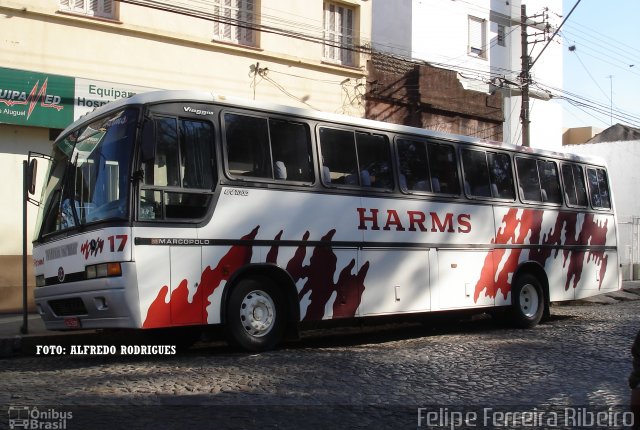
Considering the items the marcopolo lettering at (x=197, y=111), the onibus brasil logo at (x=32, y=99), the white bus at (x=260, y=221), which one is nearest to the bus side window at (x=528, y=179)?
the white bus at (x=260, y=221)

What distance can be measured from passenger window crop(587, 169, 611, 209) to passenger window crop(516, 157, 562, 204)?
1205 millimetres

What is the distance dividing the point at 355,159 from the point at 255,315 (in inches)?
107

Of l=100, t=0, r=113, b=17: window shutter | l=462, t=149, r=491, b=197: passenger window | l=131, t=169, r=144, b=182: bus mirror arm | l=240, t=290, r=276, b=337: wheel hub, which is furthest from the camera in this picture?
l=100, t=0, r=113, b=17: window shutter

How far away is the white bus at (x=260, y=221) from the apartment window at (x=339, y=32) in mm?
7596

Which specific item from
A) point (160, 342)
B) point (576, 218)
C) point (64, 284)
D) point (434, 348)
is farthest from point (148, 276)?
point (576, 218)

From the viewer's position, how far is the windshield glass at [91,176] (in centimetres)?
796

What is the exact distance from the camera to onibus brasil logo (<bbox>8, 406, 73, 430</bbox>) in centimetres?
532

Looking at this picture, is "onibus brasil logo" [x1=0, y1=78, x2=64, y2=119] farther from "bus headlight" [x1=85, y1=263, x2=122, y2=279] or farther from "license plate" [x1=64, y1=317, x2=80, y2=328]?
"bus headlight" [x1=85, y1=263, x2=122, y2=279]

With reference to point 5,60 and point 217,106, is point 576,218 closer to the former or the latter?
point 217,106

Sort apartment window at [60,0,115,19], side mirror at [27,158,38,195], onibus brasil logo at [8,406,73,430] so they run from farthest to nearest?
apartment window at [60,0,115,19] < side mirror at [27,158,38,195] < onibus brasil logo at [8,406,73,430]

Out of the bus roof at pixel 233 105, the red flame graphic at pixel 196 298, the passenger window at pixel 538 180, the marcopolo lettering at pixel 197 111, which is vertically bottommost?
the red flame graphic at pixel 196 298

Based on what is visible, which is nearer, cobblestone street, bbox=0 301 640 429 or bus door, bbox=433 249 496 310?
cobblestone street, bbox=0 301 640 429
